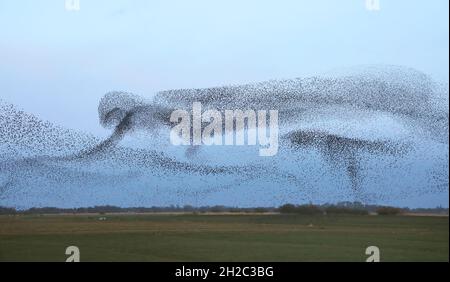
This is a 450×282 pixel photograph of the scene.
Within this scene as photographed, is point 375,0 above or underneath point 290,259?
above

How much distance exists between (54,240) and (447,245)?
384 cm

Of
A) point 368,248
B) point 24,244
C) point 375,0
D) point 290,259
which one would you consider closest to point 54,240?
point 24,244

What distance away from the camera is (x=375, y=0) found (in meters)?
5.59

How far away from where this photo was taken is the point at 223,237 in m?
6.34

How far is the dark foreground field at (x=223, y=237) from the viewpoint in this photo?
19.1 ft

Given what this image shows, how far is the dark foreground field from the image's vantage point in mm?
5824
